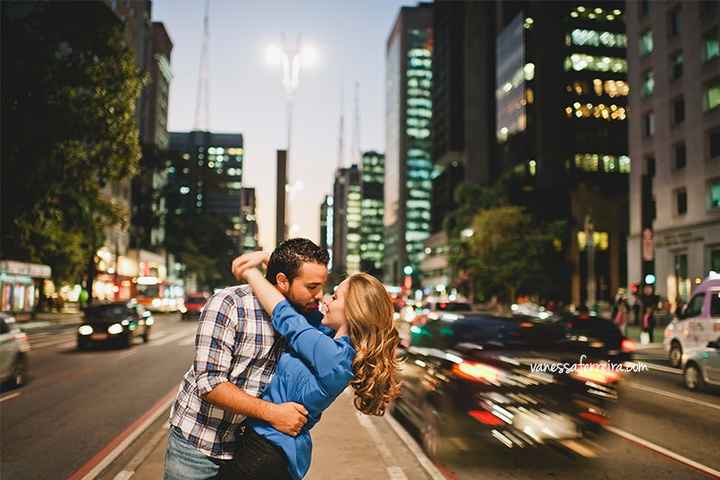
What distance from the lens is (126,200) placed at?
265 ft

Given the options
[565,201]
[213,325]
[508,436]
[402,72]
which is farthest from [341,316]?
[402,72]

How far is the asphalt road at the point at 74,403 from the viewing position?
7.62 m

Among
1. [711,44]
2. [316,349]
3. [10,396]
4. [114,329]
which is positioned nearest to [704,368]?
[316,349]

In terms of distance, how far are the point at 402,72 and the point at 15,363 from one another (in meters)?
182

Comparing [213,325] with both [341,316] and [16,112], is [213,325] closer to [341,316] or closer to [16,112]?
[341,316]

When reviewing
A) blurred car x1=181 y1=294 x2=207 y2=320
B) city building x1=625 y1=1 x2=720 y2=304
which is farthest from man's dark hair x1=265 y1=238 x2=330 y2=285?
blurred car x1=181 y1=294 x2=207 y2=320

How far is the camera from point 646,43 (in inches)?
1789

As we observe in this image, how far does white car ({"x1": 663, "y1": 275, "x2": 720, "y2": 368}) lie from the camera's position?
13281 millimetres

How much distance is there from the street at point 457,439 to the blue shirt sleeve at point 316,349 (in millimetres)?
4625

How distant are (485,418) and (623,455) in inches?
82.7

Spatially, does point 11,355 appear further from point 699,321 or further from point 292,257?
point 699,321

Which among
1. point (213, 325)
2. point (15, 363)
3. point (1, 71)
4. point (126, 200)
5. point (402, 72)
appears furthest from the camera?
point (402, 72)

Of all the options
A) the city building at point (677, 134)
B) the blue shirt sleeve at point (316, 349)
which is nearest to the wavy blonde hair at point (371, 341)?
the blue shirt sleeve at point (316, 349)

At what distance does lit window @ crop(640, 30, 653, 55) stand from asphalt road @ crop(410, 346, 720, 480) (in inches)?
1593
